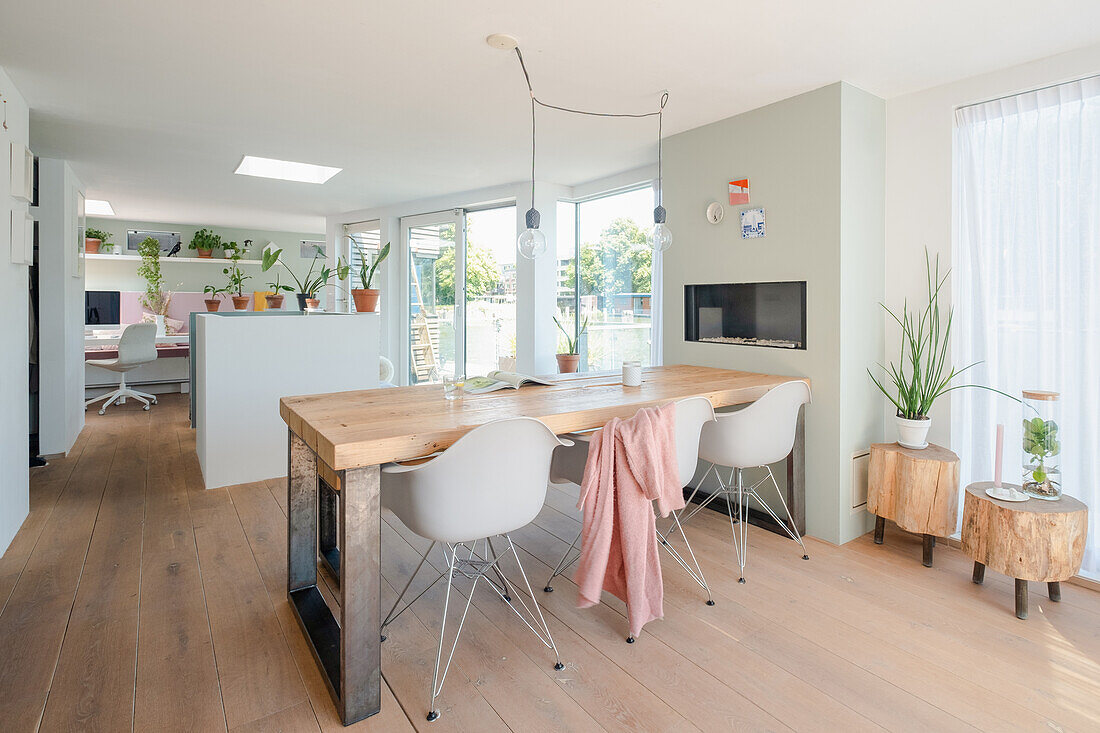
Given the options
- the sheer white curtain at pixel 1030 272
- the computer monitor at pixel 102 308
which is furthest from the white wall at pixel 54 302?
the sheer white curtain at pixel 1030 272

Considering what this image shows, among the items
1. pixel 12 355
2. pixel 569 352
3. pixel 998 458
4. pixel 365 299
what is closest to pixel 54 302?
pixel 12 355

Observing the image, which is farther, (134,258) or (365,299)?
(134,258)

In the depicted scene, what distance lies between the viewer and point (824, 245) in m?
2.96

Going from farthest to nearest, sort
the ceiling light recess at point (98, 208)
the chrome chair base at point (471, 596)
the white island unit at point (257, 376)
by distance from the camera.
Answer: the ceiling light recess at point (98, 208), the white island unit at point (257, 376), the chrome chair base at point (471, 596)

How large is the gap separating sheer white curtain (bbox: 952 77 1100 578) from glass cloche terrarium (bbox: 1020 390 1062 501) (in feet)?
0.73

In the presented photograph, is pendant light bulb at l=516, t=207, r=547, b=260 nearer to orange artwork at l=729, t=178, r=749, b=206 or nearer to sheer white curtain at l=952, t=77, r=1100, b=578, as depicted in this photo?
orange artwork at l=729, t=178, r=749, b=206

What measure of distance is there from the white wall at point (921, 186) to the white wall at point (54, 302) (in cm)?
544

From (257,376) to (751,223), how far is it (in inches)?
125

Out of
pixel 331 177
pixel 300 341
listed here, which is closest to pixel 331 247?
pixel 331 177

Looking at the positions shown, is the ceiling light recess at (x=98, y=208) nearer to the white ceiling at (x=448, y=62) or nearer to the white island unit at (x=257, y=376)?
the white ceiling at (x=448, y=62)

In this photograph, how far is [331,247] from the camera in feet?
24.6

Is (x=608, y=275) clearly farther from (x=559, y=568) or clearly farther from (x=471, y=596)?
(x=471, y=596)

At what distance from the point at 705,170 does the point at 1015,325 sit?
1.75 m

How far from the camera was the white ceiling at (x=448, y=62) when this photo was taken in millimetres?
2230
